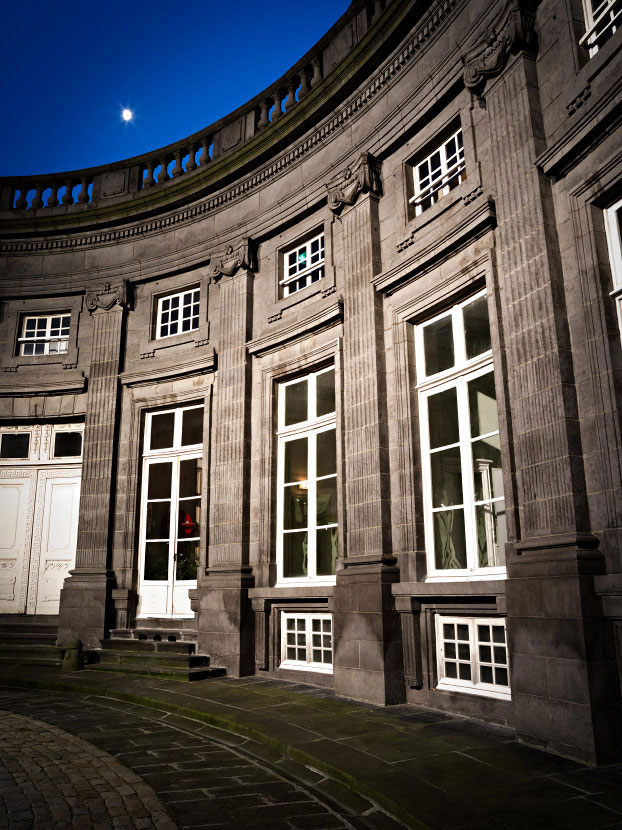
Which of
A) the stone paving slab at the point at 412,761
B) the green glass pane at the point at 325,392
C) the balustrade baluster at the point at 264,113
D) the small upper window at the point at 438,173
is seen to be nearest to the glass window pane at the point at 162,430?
the green glass pane at the point at 325,392

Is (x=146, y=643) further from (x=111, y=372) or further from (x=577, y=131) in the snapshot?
(x=577, y=131)

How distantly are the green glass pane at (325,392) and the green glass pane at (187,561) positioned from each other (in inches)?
129

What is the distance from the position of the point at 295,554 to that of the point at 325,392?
2328mm

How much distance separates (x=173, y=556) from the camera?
436 inches

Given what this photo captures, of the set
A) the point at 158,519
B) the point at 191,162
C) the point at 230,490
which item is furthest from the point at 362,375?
the point at 191,162

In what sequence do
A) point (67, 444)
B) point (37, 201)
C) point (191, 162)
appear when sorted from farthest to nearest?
point (37, 201) < point (67, 444) < point (191, 162)

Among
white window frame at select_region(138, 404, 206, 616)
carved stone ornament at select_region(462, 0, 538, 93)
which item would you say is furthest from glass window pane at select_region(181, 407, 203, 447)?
carved stone ornament at select_region(462, 0, 538, 93)

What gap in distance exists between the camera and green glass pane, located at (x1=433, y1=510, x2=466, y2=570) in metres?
7.18

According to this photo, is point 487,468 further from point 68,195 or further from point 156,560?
point 68,195

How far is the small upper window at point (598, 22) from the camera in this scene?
5840 millimetres

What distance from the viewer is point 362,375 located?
27.5ft

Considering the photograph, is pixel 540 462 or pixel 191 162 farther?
pixel 191 162

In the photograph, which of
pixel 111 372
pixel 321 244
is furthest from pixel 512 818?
pixel 111 372

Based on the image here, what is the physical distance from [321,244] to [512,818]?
802 cm
